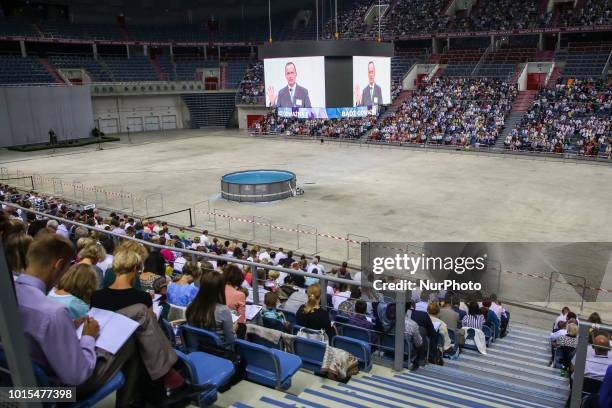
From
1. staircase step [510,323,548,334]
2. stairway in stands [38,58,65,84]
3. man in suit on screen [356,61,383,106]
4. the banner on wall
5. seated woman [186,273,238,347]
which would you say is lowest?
staircase step [510,323,548,334]

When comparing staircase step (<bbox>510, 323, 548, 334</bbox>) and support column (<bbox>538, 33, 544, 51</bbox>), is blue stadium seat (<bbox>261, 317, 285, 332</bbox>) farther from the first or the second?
support column (<bbox>538, 33, 544, 51</bbox>)

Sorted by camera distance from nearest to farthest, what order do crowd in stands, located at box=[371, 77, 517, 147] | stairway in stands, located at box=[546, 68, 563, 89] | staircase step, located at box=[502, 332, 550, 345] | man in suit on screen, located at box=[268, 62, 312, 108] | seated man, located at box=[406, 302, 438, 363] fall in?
1. seated man, located at box=[406, 302, 438, 363]
2. staircase step, located at box=[502, 332, 550, 345]
3. man in suit on screen, located at box=[268, 62, 312, 108]
4. crowd in stands, located at box=[371, 77, 517, 147]
5. stairway in stands, located at box=[546, 68, 563, 89]

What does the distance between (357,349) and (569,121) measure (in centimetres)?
3493

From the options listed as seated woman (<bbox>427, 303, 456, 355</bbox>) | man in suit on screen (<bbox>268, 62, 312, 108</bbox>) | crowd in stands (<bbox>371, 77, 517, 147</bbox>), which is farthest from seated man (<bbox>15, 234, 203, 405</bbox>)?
crowd in stands (<bbox>371, 77, 517, 147</bbox>)

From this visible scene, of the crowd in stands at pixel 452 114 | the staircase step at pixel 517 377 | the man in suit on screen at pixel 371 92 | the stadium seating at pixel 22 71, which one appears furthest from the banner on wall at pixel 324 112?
the stadium seating at pixel 22 71

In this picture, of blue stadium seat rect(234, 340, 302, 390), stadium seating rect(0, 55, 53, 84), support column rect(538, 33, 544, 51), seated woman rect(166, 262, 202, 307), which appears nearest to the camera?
blue stadium seat rect(234, 340, 302, 390)

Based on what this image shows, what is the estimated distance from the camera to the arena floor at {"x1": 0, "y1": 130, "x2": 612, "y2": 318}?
18.3 meters

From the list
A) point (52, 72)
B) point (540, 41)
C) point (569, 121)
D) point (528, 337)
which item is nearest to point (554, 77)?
point (540, 41)

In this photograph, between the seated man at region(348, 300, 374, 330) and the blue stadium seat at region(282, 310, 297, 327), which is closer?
the seated man at region(348, 300, 374, 330)

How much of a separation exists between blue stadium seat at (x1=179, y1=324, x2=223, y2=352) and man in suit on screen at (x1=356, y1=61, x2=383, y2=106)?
21.2 metres

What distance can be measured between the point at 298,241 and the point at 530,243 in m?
7.33

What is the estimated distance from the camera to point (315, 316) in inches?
247

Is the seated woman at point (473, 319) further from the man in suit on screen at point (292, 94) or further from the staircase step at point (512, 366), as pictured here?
the man in suit on screen at point (292, 94)

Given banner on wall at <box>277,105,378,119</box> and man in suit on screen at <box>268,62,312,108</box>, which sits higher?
man in suit on screen at <box>268,62,312,108</box>
